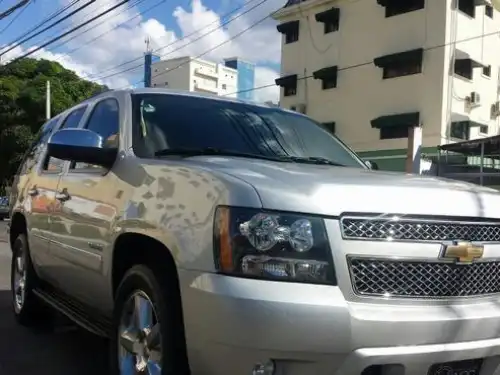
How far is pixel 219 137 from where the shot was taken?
3926mm

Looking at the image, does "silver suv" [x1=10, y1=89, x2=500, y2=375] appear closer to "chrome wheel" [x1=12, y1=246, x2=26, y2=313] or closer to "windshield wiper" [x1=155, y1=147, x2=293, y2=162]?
"windshield wiper" [x1=155, y1=147, x2=293, y2=162]

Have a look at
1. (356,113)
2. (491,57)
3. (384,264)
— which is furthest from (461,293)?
(491,57)

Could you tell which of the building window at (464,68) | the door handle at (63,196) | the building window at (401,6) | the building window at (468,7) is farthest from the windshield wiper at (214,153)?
the building window at (468,7)

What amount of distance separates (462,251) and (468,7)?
25.0m

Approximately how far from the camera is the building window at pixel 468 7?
24.8 m

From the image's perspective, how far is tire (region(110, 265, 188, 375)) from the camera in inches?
112

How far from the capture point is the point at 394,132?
25312 millimetres

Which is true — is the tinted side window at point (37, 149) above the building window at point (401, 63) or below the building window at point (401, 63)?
below

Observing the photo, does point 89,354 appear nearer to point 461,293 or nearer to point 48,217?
point 48,217

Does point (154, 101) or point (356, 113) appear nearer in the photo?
point (154, 101)

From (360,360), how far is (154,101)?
228 centimetres

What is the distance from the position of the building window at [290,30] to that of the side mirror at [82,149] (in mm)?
27831

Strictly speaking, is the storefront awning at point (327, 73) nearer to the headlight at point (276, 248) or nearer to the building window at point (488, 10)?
the building window at point (488, 10)

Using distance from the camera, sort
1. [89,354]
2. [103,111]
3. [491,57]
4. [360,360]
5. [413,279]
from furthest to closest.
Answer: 1. [491,57]
2. [89,354]
3. [103,111]
4. [413,279]
5. [360,360]
